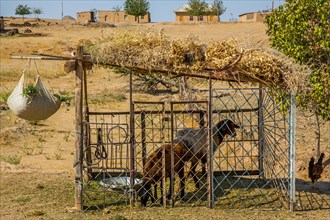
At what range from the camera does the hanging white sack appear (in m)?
9.34

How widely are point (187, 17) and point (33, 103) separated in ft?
191

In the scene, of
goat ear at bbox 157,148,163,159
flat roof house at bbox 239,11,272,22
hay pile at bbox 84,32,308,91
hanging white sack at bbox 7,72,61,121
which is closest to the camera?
hay pile at bbox 84,32,308,91

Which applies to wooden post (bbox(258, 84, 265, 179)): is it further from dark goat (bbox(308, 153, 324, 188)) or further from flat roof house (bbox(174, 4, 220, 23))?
flat roof house (bbox(174, 4, 220, 23))

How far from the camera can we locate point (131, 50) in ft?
30.5

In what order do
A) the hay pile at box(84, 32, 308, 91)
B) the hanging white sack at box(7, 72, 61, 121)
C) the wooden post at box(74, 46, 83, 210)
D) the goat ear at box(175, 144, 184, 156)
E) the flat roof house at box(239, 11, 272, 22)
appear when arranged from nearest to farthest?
the hay pile at box(84, 32, 308, 91), the hanging white sack at box(7, 72, 61, 121), the wooden post at box(74, 46, 83, 210), the goat ear at box(175, 144, 184, 156), the flat roof house at box(239, 11, 272, 22)

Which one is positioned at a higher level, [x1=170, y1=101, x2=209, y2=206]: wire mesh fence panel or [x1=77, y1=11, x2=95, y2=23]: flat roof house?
[x1=77, y1=11, x2=95, y2=23]: flat roof house

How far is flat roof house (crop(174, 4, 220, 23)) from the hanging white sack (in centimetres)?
5545

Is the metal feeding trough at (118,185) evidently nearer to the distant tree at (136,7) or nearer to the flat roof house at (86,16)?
the distant tree at (136,7)

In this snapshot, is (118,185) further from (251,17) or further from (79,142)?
(251,17)

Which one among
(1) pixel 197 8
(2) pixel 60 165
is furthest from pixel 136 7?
(2) pixel 60 165

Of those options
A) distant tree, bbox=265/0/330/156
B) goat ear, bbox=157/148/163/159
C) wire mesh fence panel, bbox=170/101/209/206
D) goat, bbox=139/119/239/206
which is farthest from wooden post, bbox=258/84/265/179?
goat ear, bbox=157/148/163/159

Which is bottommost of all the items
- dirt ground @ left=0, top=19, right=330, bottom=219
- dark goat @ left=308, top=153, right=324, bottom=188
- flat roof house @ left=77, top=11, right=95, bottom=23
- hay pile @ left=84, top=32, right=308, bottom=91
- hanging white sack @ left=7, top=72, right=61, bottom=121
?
dirt ground @ left=0, top=19, right=330, bottom=219

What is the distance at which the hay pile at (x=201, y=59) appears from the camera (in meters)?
9.06

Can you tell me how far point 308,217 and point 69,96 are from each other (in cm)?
1592
